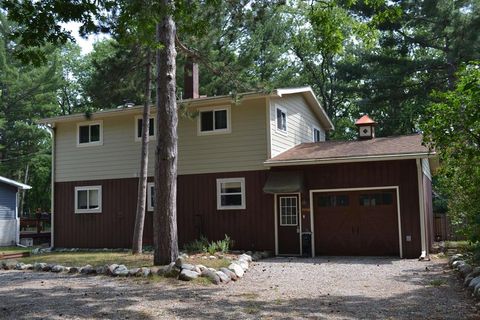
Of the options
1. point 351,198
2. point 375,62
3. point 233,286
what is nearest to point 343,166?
point 351,198

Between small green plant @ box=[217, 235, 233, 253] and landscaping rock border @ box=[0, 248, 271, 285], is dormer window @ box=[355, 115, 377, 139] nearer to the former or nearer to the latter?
small green plant @ box=[217, 235, 233, 253]

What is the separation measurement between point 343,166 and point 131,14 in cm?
941

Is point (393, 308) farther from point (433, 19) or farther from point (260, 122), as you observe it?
point (433, 19)

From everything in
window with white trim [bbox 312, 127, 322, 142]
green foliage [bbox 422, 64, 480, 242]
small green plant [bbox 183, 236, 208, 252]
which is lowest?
small green plant [bbox 183, 236, 208, 252]

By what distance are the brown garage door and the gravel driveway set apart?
289 cm

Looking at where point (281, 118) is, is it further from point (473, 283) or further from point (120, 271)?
point (473, 283)

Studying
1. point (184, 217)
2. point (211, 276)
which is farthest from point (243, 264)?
point (184, 217)

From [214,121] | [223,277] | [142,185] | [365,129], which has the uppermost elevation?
[214,121]

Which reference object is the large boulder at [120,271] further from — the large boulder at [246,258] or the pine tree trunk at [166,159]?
the large boulder at [246,258]

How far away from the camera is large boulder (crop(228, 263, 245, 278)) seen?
11.4m

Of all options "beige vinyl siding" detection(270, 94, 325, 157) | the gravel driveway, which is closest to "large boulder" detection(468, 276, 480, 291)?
the gravel driveway

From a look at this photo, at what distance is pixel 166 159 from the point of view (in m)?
12.3

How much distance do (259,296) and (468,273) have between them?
4571mm

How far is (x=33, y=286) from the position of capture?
10305mm
